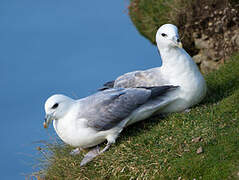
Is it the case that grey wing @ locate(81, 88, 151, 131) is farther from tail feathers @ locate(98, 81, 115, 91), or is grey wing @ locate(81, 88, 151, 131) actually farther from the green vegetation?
the green vegetation

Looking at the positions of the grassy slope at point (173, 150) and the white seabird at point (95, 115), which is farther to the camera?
the white seabird at point (95, 115)

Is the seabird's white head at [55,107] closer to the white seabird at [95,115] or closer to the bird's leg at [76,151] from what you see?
the white seabird at [95,115]

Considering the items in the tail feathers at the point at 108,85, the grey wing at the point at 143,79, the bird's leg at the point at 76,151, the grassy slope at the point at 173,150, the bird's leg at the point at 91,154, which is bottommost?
the grassy slope at the point at 173,150

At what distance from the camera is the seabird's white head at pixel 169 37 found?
18.4 ft

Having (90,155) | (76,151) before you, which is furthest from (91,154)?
(76,151)

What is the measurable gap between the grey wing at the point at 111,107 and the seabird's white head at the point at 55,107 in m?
0.25

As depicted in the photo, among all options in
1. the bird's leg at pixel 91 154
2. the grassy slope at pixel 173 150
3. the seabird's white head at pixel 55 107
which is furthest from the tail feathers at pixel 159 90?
the seabird's white head at pixel 55 107

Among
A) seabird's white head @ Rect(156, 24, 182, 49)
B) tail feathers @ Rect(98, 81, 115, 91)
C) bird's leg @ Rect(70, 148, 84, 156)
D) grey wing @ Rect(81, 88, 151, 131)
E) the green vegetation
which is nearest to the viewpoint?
grey wing @ Rect(81, 88, 151, 131)

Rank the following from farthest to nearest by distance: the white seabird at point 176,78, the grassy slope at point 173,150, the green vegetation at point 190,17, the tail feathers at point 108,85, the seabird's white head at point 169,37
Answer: the green vegetation at point 190,17 → the tail feathers at point 108,85 → the white seabird at point 176,78 → the seabird's white head at point 169,37 → the grassy slope at point 173,150

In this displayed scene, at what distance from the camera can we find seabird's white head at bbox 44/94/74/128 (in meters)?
5.39

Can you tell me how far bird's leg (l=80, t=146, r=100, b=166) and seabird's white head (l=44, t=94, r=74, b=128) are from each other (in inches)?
22.2

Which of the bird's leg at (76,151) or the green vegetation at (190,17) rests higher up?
the green vegetation at (190,17)

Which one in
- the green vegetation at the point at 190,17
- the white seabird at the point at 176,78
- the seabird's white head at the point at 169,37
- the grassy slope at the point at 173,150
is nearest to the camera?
the grassy slope at the point at 173,150

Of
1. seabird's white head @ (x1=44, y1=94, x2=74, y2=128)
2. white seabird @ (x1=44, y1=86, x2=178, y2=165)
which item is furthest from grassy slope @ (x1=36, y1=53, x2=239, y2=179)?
seabird's white head @ (x1=44, y1=94, x2=74, y2=128)
